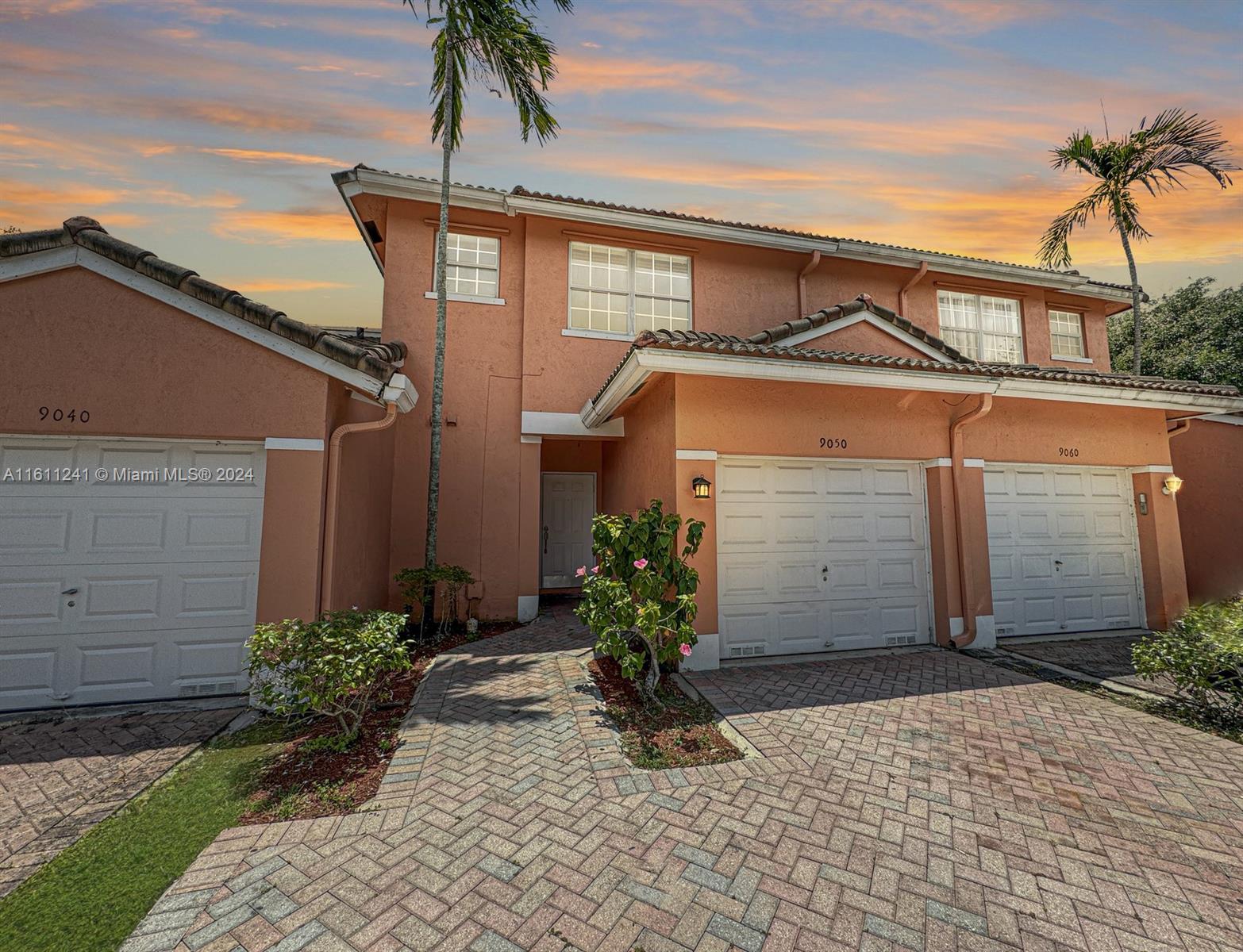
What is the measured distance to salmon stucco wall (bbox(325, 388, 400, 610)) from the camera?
6055mm

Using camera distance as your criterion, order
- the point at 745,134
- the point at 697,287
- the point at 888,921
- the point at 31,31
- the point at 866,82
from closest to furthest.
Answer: the point at 888,921, the point at 31,31, the point at 866,82, the point at 745,134, the point at 697,287

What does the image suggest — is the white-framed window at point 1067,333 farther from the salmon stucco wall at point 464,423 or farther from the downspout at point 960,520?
the salmon stucco wall at point 464,423

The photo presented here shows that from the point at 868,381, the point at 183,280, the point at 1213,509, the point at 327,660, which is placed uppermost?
the point at 183,280

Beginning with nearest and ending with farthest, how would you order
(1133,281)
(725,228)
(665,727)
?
(665,727) → (725,228) → (1133,281)

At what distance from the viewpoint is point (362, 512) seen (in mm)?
7031

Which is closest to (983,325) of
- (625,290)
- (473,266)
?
(625,290)

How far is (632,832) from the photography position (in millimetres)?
3100

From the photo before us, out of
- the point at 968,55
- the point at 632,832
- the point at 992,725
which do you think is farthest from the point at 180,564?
the point at 968,55

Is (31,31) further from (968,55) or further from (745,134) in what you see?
(968,55)

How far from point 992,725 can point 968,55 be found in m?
8.67

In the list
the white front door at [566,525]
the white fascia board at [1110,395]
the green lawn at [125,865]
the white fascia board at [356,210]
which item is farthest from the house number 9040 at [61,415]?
the white fascia board at [1110,395]

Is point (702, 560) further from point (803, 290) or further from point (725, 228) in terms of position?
point (803, 290)

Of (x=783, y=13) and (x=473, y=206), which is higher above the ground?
(x=783, y=13)

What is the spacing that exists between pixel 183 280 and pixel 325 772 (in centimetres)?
531
